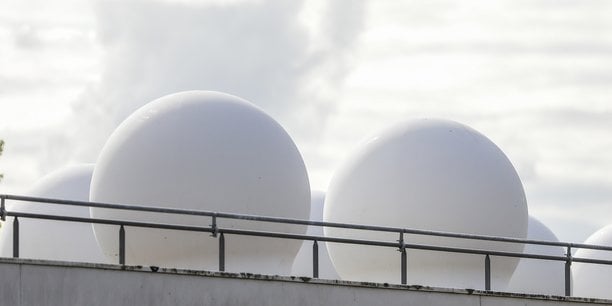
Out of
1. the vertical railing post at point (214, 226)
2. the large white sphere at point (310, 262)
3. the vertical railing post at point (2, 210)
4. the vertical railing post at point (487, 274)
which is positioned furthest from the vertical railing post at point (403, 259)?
the large white sphere at point (310, 262)

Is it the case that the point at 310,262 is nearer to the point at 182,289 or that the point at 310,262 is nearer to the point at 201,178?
the point at 201,178

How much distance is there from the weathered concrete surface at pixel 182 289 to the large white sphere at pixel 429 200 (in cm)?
243

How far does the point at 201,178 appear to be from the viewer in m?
27.4

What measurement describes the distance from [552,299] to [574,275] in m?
11.7

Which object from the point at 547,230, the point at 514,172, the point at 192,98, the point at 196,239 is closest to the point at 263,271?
the point at 196,239

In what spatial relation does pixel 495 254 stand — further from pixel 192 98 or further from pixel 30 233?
pixel 30 233

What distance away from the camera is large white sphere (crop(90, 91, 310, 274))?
89.5 feet

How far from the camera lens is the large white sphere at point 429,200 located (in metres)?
29.9

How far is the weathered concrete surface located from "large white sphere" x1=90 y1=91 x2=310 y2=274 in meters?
2.05

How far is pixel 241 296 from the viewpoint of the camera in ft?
82.8

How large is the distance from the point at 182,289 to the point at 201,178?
126 inches

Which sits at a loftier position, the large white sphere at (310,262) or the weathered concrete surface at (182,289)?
the large white sphere at (310,262)

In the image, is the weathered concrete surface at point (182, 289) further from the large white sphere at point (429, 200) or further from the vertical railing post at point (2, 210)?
the large white sphere at point (429, 200)

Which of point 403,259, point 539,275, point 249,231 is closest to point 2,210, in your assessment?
point 249,231
